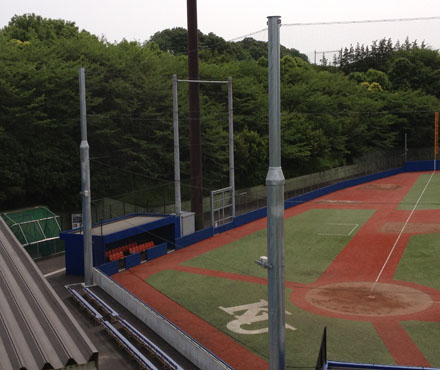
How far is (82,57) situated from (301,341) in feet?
110

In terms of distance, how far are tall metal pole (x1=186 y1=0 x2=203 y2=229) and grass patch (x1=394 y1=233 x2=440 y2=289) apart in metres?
15.0

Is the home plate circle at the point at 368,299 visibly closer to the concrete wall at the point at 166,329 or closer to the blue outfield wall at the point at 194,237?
the concrete wall at the point at 166,329

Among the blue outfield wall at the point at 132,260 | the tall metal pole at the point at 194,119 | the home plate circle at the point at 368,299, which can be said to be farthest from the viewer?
the tall metal pole at the point at 194,119

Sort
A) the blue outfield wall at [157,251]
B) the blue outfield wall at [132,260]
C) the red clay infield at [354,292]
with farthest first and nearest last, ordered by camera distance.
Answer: the blue outfield wall at [157,251] < the blue outfield wall at [132,260] < the red clay infield at [354,292]

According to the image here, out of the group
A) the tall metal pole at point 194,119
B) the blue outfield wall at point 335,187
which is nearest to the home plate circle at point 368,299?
the tall metal pole at point 194,119

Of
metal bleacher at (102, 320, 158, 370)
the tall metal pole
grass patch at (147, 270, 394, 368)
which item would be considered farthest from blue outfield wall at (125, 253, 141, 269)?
metal bleacher at (102, 320, 158, 370)

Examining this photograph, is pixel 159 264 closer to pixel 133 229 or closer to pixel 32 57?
pixel 133 229

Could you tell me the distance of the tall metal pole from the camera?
1642 inches

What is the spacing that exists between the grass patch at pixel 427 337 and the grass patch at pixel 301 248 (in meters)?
8.04

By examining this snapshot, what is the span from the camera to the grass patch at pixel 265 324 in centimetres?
2044

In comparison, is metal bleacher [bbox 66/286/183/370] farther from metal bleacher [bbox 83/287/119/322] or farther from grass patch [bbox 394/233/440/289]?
grass patch [bbox 394/233/440/289]

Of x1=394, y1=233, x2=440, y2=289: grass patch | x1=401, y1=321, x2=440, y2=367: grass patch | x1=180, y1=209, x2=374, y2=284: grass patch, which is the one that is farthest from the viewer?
x1=180, y1=209, x2=374, y2=284: grass patch

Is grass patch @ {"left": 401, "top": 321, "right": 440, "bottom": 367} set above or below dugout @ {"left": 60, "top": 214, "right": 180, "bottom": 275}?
below

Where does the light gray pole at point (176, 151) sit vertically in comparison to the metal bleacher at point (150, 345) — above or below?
above
